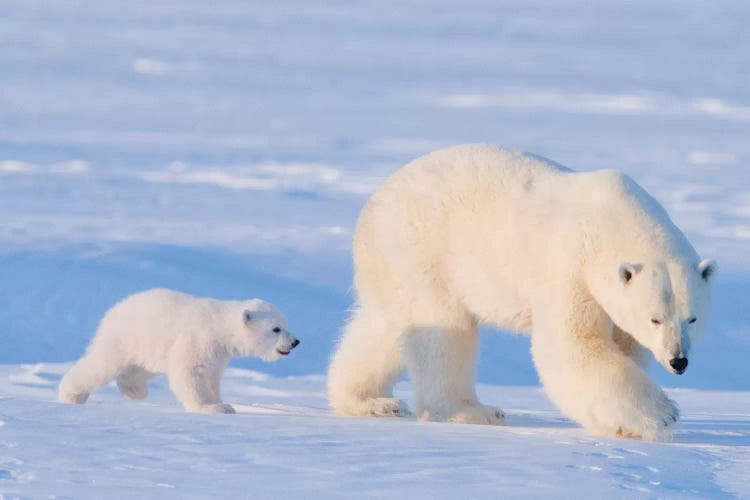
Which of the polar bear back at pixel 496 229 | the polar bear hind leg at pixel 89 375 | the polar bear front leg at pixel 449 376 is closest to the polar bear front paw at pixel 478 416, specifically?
the polar bear front leg at pixel 449 376

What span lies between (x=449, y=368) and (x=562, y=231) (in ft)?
3.14

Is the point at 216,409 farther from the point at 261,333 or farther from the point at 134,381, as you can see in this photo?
the point at 134,381

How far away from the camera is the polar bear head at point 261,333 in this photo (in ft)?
22.7

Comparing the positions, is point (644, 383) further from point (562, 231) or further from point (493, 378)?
point (493, 378)

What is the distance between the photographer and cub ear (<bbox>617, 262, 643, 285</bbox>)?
5328 millimetres

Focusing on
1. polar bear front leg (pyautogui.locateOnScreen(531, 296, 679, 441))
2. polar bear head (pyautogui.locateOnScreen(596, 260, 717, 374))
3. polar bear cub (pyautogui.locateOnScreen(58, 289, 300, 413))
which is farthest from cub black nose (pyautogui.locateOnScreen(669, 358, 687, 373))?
polar bear cub (pyautogui.locateOnScreen(58, 289, 300, 413))

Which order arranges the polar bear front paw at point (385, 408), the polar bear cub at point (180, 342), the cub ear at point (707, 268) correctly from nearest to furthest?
the cub ear at point (707, 268) < the polar bear cub at point (180, 342) < the polar bear front paw at point (385, 408)

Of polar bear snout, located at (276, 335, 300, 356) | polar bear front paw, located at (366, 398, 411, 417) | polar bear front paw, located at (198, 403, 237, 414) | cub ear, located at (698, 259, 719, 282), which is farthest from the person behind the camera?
polar bear snout, located at (276, 335, 300, 356)

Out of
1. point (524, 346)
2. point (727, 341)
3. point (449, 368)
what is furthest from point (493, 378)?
point (449, 368)

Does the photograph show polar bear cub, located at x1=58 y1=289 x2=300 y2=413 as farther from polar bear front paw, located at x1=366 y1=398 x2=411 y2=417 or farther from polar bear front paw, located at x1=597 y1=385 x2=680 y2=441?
polar bear front paw, located at x1=597 y1=385 x2=680 y2=441

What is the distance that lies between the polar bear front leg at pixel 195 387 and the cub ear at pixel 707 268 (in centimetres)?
223

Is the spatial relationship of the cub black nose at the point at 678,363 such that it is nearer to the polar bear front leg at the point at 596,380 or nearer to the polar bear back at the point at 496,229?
the polar bear front leg at the point at 596,380

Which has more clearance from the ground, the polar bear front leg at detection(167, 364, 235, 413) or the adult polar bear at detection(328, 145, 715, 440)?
the adult polar bear at detection(328, 145, 715, 440)

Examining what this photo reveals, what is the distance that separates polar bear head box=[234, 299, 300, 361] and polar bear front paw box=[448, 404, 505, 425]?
1.10 m
